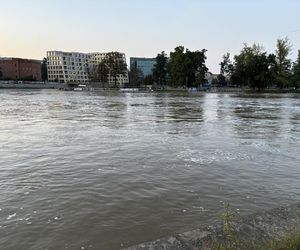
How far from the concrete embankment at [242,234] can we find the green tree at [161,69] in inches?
5995

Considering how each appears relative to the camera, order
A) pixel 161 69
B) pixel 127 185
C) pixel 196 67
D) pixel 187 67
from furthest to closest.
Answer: pixel 161 69, pixel 196 67, pixel 187 67, pixel 127 185

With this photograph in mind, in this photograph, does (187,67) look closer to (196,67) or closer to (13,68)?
(196,67)

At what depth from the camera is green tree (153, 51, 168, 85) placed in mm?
156250

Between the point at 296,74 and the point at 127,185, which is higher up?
the point at 296,74

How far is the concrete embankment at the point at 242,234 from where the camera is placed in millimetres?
4809

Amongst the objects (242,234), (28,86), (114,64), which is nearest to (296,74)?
(114,64)

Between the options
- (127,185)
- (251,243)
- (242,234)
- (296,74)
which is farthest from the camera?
(296,74)

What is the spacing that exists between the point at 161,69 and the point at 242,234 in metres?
156

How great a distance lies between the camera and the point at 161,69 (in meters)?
159

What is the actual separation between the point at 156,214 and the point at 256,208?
215 cm

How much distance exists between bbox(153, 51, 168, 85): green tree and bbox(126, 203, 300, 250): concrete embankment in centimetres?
15227

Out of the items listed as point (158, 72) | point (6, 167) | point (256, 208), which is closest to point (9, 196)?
point (6, 167)

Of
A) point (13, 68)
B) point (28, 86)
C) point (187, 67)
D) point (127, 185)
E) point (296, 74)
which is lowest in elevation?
point (127, 185)

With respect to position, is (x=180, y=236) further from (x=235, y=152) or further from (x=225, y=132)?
(x=225, y=132)
